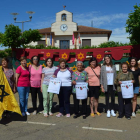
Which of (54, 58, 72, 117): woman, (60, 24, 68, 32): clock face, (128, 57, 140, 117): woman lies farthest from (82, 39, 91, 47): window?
(54, 58, 72, 117): woman

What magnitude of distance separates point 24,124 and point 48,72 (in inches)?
63.5

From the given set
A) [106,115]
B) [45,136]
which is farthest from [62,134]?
[106,115]

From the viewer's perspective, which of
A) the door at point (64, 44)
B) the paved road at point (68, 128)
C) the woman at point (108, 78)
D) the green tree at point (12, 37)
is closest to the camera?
the paved road at point (68, 128)

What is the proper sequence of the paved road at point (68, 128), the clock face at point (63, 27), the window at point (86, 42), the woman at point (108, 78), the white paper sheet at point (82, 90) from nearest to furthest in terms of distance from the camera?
the paved road at point (68, 128), the white paper sheet at point (82, 90), the woman at point (108, 78), the window at point (86, 42), the clock face at point (63, 27)

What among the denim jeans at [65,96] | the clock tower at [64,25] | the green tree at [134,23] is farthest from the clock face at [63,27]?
the denim jeans at [65,96]

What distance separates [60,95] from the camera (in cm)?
516

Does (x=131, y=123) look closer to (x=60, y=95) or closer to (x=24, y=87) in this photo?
(x=60, y=95)

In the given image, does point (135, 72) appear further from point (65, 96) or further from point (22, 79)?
point (22, 79)

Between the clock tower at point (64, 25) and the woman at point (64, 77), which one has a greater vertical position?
the clock tower at point (64, 25)

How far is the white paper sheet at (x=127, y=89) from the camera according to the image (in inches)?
190

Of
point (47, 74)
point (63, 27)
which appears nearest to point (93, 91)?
point (47, 74)

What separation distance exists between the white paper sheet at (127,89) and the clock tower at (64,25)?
23639 mm

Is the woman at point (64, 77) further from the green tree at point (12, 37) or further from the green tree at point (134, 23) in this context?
the green tree at point (12, 37)

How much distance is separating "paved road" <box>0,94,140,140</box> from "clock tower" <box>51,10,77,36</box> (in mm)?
23788
